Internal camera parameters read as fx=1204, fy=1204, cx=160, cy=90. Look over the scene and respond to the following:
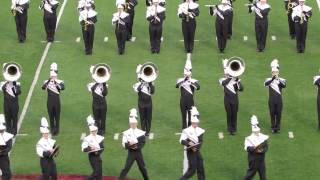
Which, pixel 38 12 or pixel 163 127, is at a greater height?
pixel 38 12

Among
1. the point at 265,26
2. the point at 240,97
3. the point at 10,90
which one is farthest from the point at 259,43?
the point at 10,90

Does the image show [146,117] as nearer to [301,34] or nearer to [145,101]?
[145,101]

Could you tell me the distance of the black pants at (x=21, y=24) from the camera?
33688 millimetres

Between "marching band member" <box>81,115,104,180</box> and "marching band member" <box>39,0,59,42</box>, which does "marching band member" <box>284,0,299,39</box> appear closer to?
"marching band member" <box>39,0,59,42</box>

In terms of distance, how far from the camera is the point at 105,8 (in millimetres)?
36906

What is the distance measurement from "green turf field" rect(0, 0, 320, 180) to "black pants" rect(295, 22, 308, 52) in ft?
0.80

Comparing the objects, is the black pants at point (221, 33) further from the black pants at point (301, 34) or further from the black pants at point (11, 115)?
the black pants at point (11, 115)

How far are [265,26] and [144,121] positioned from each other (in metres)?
6.51

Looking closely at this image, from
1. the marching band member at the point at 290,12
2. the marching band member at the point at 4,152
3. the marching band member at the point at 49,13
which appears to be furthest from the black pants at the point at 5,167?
the marching band member at the point at 290,12

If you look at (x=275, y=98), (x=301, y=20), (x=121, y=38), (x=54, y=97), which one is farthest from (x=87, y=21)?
(x=275, y=98)

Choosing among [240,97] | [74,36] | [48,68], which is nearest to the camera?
[240,97]

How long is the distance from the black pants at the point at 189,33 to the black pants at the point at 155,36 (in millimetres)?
654

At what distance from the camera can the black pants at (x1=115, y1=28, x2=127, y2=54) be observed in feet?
107

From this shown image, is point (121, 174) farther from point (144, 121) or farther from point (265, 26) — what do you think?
point (265, 26)
